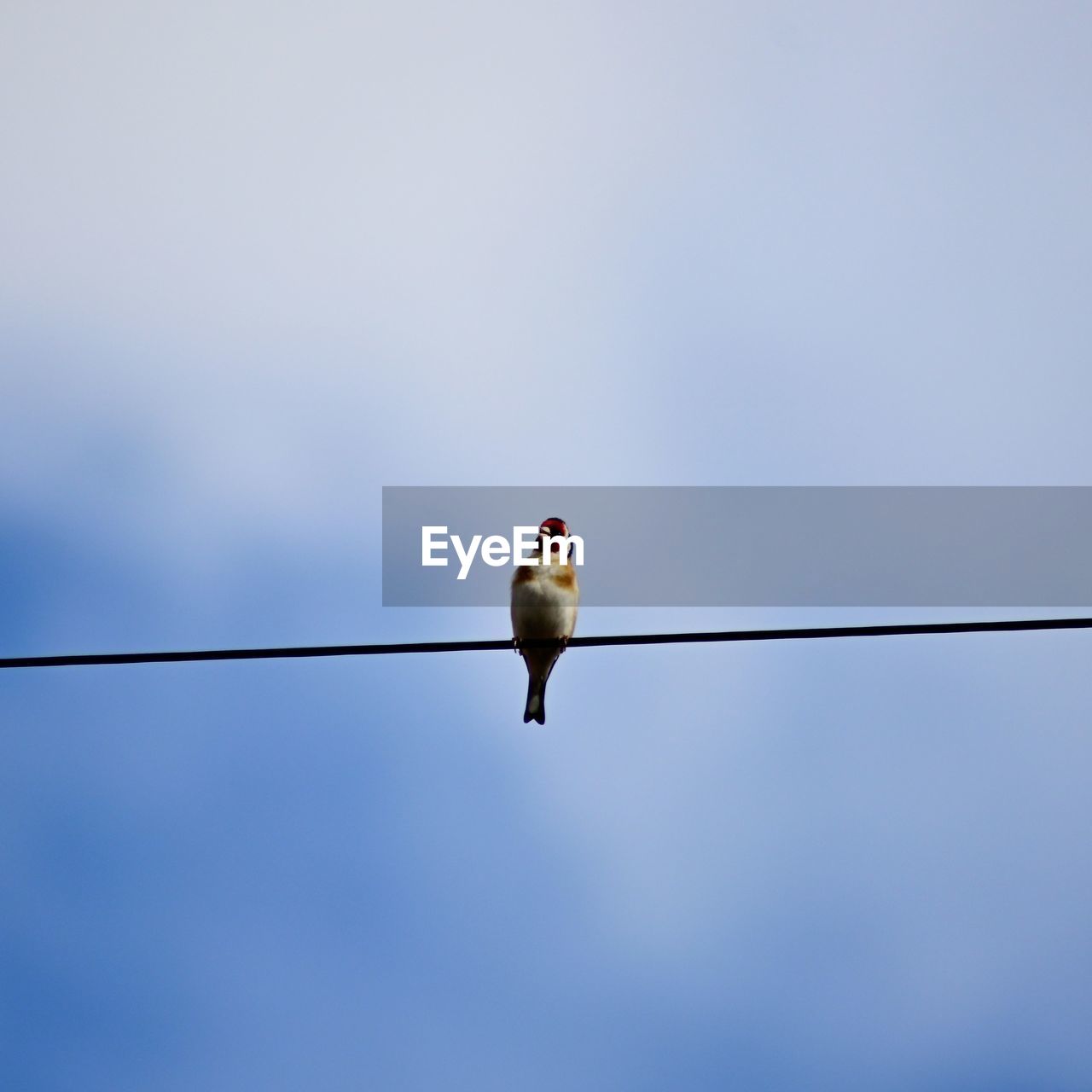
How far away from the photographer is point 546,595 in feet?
28.2

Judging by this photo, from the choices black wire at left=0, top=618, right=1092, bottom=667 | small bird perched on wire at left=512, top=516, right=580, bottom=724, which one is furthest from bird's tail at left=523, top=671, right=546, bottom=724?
black wire at left=0, top=618, right=1092, bottom=667

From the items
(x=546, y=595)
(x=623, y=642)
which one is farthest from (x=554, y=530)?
(x=623, y=642)

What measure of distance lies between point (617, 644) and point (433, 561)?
3227mm

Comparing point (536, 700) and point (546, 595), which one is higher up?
point (546, 595)

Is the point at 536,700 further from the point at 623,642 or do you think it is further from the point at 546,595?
the point at 623,642

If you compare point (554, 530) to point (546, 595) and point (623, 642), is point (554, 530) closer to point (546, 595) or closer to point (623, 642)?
point (546, 595)

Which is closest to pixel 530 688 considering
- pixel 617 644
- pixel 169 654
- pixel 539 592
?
pixel 539 592

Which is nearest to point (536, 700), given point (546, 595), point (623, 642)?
point (546, 595)

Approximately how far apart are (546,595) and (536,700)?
0.89 meters

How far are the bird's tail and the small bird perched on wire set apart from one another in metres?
0.27

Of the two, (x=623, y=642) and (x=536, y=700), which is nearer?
(x=623, y=642)

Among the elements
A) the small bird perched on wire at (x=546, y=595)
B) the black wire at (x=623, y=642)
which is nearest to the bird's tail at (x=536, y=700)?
the small bird perched on wire at (x=546, y=595)

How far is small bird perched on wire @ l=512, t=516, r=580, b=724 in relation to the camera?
8602 millimetres

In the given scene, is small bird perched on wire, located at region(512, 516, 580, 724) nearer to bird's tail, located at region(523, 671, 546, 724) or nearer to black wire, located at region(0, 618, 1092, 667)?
bird's tail, located at region(523, 671, 546, 724)
